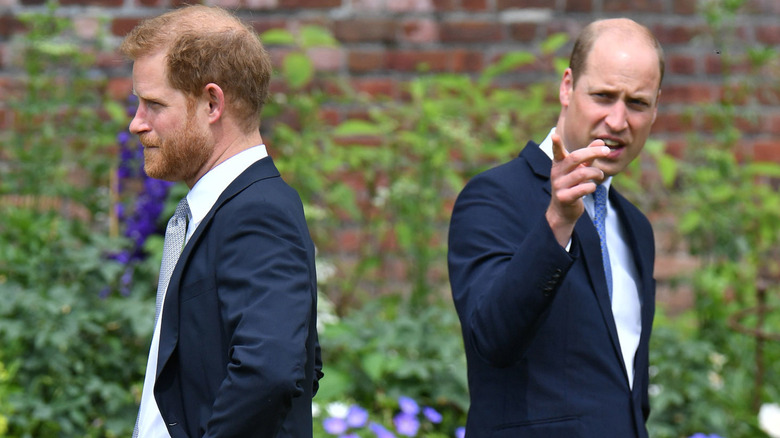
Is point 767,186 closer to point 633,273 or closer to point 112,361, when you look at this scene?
point 633,273

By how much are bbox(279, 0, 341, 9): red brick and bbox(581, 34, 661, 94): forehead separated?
249 centimetres

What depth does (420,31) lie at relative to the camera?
4660 millimetres

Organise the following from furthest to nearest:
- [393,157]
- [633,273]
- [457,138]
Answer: [393,157] < [457,138] < [633,273]

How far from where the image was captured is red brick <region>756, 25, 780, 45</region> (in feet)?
15.7

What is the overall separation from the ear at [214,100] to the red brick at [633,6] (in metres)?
3.21

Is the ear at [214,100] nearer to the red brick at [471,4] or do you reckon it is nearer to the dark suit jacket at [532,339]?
the dark suit jacket at [532,339]

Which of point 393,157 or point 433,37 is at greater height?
point 433,37

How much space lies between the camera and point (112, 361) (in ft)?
11.7

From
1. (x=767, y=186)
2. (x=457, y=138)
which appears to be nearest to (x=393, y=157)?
(x=457, y=138)

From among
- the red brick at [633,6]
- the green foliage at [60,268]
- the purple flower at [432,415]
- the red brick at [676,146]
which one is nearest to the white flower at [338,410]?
the purple flower at [432,415]

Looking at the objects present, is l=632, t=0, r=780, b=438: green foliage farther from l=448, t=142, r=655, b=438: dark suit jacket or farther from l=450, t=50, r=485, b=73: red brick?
l=448, t=142, r=655, b=438: dark suit jacket

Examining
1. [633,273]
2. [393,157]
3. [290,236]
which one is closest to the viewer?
[290,236]

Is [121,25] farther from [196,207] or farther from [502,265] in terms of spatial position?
[502,265]

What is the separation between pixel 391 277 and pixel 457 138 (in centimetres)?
89
